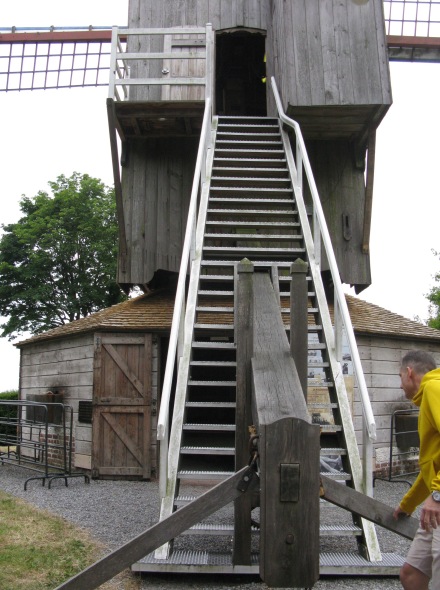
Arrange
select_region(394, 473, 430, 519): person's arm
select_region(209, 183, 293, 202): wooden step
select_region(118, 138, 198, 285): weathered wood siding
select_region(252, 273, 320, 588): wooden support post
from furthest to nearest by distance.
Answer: select_region(118, 138, 198, 285): weathered wood siding, select_region(209, 183, 293, 202): wooden step, select_region(394, 473, 430, 519): person's arm, select_region(252, 273, 320, 588): wooden support post

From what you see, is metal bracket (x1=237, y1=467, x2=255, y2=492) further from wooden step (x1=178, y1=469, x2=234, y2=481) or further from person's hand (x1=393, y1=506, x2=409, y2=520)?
wooden step (x1=178, y1=469, x2=234, y2=481)

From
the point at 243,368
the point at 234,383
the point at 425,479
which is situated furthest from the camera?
the point at 234,383

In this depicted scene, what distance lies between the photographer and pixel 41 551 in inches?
208

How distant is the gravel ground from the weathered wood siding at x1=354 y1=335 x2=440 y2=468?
41.0 inches

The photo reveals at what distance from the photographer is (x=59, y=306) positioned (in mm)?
26578

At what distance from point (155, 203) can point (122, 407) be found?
355 cm

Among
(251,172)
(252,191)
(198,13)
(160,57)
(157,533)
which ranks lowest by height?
(157,533)

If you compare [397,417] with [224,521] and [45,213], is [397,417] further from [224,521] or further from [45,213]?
[45,213]

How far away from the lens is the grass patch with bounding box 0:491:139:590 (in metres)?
4.52

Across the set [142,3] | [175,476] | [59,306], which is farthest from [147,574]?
[59,306]

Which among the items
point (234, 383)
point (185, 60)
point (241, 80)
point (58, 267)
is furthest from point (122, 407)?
point (58, 267)

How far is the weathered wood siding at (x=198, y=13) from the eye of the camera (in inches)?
440

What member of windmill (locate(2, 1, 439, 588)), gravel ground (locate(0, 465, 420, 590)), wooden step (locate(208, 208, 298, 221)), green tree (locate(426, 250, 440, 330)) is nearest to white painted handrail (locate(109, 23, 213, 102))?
windmill (locate(2, 1, 439, 588))

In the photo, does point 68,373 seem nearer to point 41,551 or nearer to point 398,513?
point 41,551
